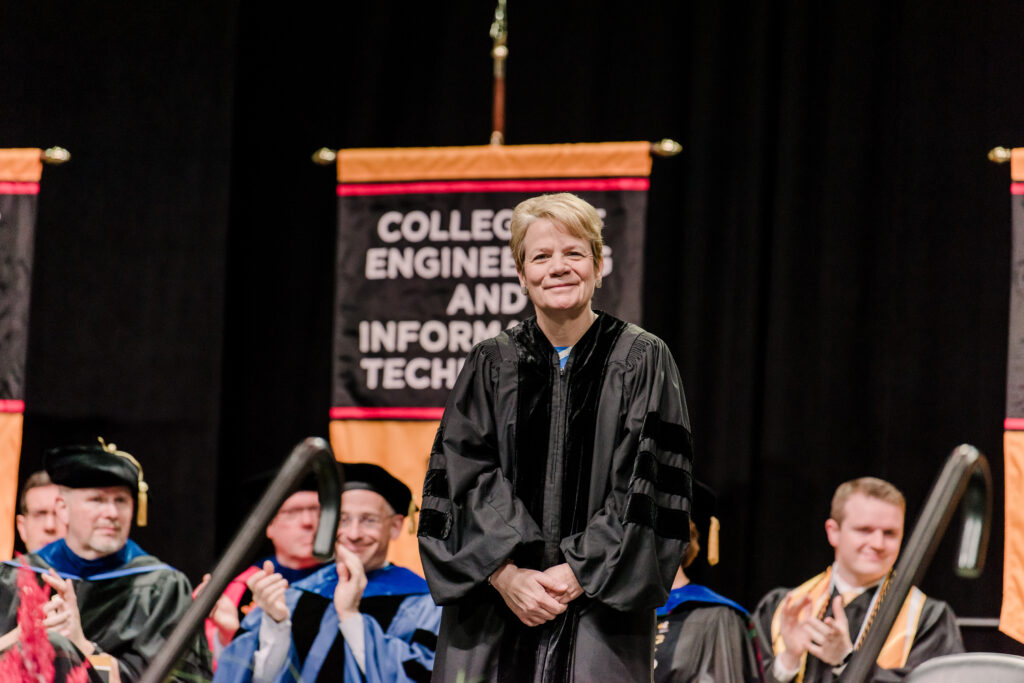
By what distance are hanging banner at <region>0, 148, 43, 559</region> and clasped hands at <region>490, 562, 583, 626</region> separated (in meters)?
3.58

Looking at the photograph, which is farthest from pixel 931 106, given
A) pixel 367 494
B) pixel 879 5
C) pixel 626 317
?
pixel 367 494

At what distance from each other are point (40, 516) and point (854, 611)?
143 inches

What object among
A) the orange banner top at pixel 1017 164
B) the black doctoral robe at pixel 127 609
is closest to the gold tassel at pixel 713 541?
the orange banner top at pixel 1017 164

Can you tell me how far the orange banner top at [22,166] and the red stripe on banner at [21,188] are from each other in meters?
0.02

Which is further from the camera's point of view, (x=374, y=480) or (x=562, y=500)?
(x=374, y=480)

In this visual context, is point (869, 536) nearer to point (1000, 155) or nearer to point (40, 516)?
point (1000, 155)

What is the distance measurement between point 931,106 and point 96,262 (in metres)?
4.12

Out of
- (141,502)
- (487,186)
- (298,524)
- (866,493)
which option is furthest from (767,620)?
(141,502)

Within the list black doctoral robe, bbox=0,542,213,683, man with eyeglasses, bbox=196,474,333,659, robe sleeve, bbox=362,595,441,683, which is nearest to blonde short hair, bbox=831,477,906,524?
robe sleeve, bbox=362,595,441,683

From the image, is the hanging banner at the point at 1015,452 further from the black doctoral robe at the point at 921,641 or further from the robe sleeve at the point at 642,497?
the robe sleeve at the point at 642,497

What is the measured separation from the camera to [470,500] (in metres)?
3.37

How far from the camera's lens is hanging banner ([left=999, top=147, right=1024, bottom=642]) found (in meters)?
5.45

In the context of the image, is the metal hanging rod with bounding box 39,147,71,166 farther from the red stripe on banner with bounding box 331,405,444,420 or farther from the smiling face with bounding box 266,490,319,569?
the smiling face with bounding box 266,490,319,569

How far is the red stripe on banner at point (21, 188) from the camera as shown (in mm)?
6256
